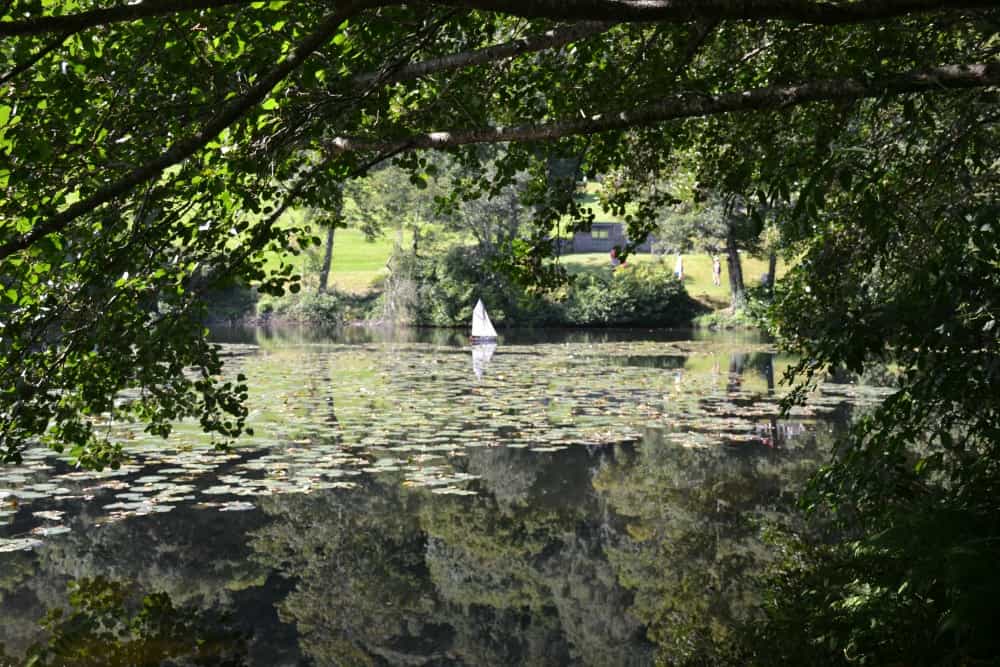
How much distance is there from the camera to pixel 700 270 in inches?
1864

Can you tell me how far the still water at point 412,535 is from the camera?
20.8 feet

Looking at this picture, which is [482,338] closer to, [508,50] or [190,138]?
[508,50]

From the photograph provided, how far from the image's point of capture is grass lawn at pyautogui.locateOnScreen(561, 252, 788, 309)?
42625mm

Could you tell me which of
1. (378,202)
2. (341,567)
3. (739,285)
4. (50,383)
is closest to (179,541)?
(341,567)

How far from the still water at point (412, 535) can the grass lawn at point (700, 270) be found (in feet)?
89.4

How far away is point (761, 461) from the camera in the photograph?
1141 centimetres

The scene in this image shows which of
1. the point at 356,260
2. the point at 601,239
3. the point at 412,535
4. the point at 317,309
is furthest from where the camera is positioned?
the point at 601,239

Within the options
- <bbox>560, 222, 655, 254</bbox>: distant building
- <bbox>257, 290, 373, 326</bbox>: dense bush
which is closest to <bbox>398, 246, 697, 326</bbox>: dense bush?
<bbox>257, 290, 373, 326</bbox>: dense bush

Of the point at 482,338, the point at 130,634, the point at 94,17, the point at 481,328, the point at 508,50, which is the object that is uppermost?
the point at 508,50

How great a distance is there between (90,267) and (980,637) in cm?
420

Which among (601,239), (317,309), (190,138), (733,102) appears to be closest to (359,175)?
(190,138)

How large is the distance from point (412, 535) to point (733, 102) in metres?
5.33

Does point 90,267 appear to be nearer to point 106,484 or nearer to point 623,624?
point 623,624

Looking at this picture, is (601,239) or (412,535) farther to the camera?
(601,239)
